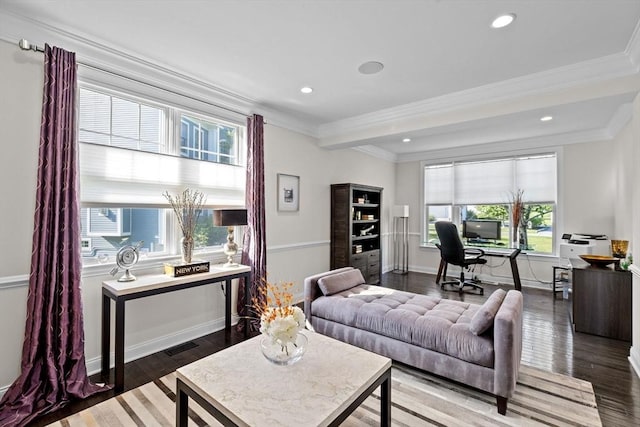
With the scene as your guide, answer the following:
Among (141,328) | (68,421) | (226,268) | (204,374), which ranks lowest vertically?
(68,421)

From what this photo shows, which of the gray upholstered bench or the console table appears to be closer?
the gray upholstered bench

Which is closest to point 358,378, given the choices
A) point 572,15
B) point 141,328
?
point 141,328

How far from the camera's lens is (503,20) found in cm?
209

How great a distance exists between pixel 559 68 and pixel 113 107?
406 cm

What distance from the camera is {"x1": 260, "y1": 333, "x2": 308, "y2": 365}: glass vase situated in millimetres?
1642

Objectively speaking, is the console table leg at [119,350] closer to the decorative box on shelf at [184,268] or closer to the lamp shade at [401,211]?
the decorative box on shelf at [184,268]

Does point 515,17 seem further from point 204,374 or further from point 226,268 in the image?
point 226,268

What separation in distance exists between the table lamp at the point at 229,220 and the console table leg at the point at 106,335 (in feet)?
3.56

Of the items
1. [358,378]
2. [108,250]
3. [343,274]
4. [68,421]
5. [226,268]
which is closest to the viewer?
[358,378]

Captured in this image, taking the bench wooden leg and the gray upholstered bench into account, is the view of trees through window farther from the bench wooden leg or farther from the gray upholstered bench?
the bench wooden leg

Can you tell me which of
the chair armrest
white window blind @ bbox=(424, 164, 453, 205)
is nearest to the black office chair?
the chair armrest

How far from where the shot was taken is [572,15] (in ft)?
6.68

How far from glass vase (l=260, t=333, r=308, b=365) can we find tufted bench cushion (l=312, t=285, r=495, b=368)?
3.42 ft

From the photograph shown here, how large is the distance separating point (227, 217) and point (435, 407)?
7.77 feet
